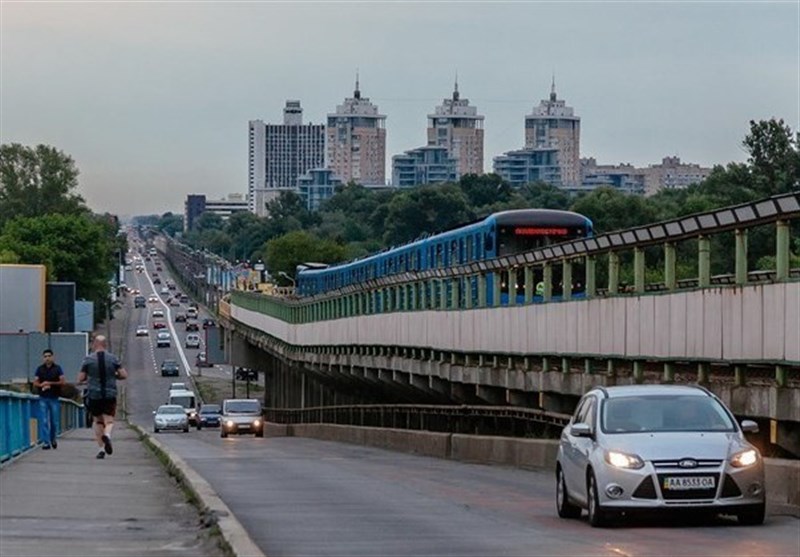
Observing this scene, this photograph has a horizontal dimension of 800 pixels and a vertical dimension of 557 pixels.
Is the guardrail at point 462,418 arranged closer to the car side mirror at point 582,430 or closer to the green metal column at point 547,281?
the green metal column at point 547,281

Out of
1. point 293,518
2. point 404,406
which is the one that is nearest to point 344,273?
point 404,406

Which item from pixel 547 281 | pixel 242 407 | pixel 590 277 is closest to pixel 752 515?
pixel 590 277

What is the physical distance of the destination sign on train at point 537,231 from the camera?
161 feet

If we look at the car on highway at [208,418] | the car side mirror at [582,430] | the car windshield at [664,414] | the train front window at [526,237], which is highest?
the train front window at [526,237]

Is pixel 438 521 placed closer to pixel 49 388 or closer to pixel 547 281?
pixel 49 388

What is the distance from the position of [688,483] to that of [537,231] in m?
30.8

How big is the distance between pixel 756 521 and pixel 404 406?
125 feet

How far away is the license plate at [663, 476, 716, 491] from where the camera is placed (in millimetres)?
18562

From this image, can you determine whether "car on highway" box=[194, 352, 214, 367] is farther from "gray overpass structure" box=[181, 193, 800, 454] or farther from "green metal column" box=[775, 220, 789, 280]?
"green metal column" box=[775, 220, 789, 280]

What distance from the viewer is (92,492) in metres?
22.6

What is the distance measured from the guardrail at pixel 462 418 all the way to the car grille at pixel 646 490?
13897 millimetres

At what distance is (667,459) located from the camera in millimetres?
18641

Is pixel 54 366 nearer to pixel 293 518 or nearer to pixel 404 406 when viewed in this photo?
pixel 293 518

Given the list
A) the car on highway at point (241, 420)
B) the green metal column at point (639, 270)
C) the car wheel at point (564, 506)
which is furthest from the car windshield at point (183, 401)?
the car wheel at point (564, 506)
